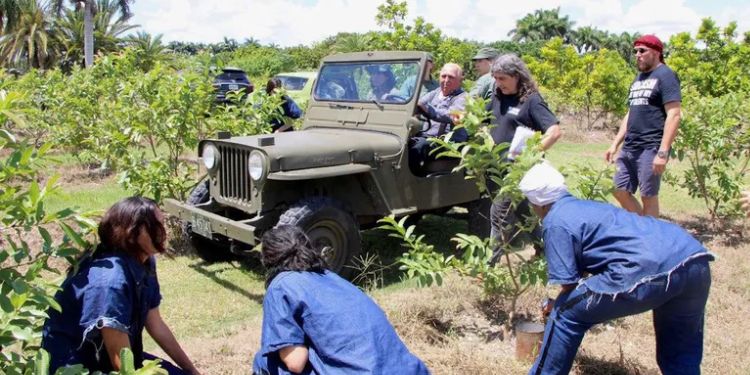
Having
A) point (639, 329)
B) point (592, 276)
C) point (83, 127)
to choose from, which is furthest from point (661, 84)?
point (83, 127)

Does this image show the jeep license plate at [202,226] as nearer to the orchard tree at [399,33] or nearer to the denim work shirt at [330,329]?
Result: the denim work shirt at [330,329]

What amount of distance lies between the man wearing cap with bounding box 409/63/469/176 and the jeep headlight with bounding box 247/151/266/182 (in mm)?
1314

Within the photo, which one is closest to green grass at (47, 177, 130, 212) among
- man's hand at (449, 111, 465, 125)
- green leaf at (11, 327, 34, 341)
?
man's hand at (449, 111, 465, 125)

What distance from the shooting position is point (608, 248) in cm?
269

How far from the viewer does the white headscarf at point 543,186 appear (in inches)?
110

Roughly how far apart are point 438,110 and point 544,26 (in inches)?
2543

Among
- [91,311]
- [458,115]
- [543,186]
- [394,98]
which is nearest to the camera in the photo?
[91,311]

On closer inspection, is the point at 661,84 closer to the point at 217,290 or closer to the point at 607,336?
the point at 607,336

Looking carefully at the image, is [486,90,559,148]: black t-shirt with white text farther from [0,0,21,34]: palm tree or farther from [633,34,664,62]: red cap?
[0,0,21,34]: palm tree

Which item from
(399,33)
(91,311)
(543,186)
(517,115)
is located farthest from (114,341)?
(399,33)

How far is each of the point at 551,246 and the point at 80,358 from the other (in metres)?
1.84

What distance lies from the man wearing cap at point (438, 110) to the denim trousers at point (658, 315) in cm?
261

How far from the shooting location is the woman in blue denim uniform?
236 cm

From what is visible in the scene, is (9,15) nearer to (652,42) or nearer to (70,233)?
(652,42)
